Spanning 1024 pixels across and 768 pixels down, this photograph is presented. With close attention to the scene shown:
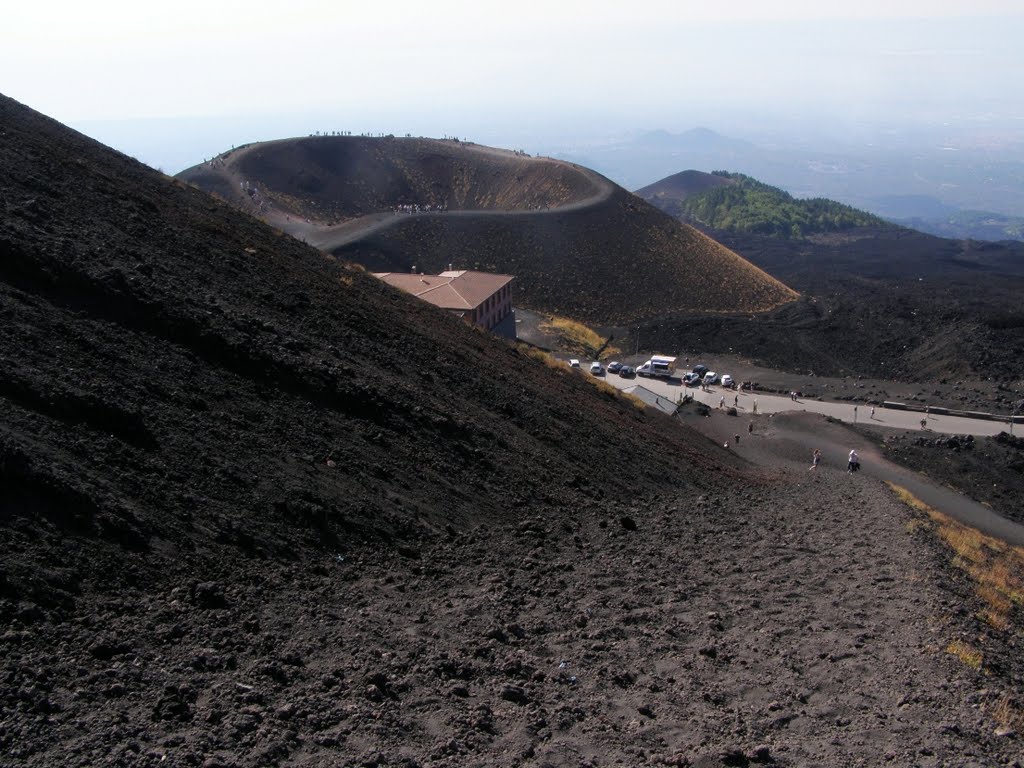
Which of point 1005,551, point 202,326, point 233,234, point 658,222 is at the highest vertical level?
point 658,222

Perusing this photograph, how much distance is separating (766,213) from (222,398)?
355ft

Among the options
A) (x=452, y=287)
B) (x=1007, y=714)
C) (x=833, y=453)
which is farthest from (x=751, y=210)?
(x=1007, y=714)

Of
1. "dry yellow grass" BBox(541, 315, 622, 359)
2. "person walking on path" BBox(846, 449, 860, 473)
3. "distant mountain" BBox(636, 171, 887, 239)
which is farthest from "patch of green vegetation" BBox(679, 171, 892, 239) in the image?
"person walking on path" BBox(846, 449, 860, 473)

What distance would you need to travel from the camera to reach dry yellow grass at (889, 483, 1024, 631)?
1127 centimetres

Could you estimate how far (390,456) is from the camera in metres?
11.8

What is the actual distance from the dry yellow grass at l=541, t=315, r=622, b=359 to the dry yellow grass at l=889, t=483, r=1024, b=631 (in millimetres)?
24475

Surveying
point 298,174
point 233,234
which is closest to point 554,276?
point 298,174

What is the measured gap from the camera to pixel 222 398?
11.1 meters

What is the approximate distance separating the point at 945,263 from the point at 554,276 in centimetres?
4913

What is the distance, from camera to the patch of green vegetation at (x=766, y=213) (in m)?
106

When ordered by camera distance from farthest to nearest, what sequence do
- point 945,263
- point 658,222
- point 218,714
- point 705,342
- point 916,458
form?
point 945,263 → point 658,222 → point 705,342 → point 916,458 → point 218,714

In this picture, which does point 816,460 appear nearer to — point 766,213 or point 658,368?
point 658,368

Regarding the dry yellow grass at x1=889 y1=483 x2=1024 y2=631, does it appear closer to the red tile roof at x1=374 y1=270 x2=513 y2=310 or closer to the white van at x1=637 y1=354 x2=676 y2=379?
the white van at x1=637 y1=354 x2=676 y2=379

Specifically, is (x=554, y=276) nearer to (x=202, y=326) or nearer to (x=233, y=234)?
(x=233, y=234)
